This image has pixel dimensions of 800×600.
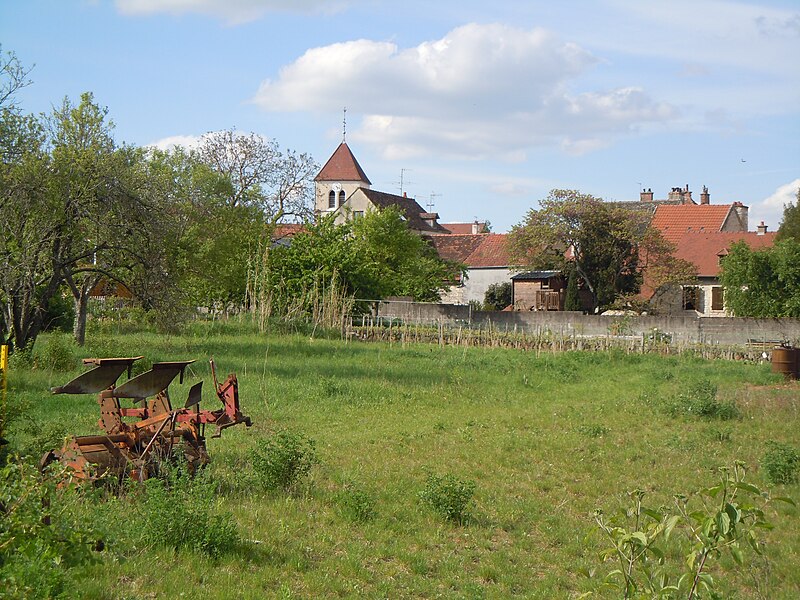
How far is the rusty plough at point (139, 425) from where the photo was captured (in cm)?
812

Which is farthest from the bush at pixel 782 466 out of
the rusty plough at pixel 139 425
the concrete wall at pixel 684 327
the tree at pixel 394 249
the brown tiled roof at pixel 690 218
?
the brown tiled roof at pixel 690 218

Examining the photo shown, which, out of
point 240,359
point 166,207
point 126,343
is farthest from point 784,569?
point 126,343

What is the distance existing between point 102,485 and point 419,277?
3879 centimetres

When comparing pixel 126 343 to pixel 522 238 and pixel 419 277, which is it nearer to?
pixel 419 277

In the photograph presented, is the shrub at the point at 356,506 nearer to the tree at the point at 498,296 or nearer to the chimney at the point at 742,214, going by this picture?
the tree at the point at 498,296

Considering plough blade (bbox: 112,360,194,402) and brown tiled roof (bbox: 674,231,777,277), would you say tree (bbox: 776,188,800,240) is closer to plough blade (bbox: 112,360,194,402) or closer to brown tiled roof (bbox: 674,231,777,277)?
brown tiled roof (bbox: 674,231,777,277)

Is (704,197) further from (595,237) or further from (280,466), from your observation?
(280,466)

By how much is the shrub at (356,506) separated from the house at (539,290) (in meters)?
41.2

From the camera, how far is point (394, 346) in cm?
2842

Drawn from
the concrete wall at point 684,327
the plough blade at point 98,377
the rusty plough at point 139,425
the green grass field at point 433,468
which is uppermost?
the concrete wall at point 684,327

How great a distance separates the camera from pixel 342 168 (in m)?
89.8

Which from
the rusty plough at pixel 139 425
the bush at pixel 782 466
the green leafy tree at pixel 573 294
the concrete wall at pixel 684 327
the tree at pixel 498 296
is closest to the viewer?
the rusty plough at pixel 139 425

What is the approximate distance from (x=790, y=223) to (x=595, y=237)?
11903 millimetres

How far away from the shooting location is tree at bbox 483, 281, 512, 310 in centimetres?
5666
